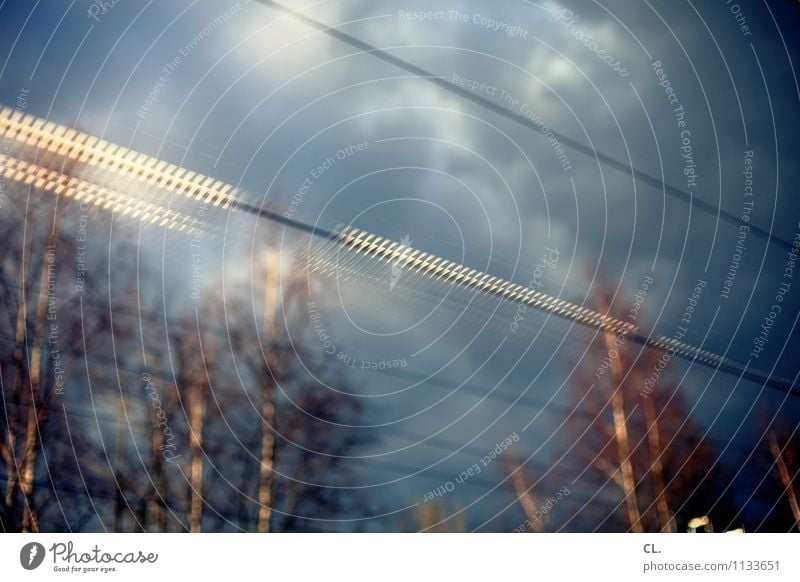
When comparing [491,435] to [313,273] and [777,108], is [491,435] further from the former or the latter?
[777,108]

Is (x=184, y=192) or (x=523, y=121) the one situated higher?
(x=523, y=121)

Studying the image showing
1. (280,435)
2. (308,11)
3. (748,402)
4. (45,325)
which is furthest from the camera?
(748,402)

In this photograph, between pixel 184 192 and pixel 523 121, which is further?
pixel 523 121

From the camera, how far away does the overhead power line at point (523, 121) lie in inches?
66.3

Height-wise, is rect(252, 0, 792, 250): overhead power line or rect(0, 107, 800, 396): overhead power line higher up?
rect(252, 0, 792, 250): overhead power line

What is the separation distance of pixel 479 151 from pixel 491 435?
742 mm

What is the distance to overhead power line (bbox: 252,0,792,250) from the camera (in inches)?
66.3

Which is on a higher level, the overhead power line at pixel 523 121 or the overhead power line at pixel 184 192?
the overhead power line at pixel 523 121

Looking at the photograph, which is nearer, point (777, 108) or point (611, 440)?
point (611, 440)

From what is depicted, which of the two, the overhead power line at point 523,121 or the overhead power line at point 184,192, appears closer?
the overhead power line at point 184,192

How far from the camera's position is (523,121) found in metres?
1.89

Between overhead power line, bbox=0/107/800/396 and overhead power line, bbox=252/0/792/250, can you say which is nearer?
overhead power line, bbox=0/107/800/396

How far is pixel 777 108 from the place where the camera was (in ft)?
7.16
